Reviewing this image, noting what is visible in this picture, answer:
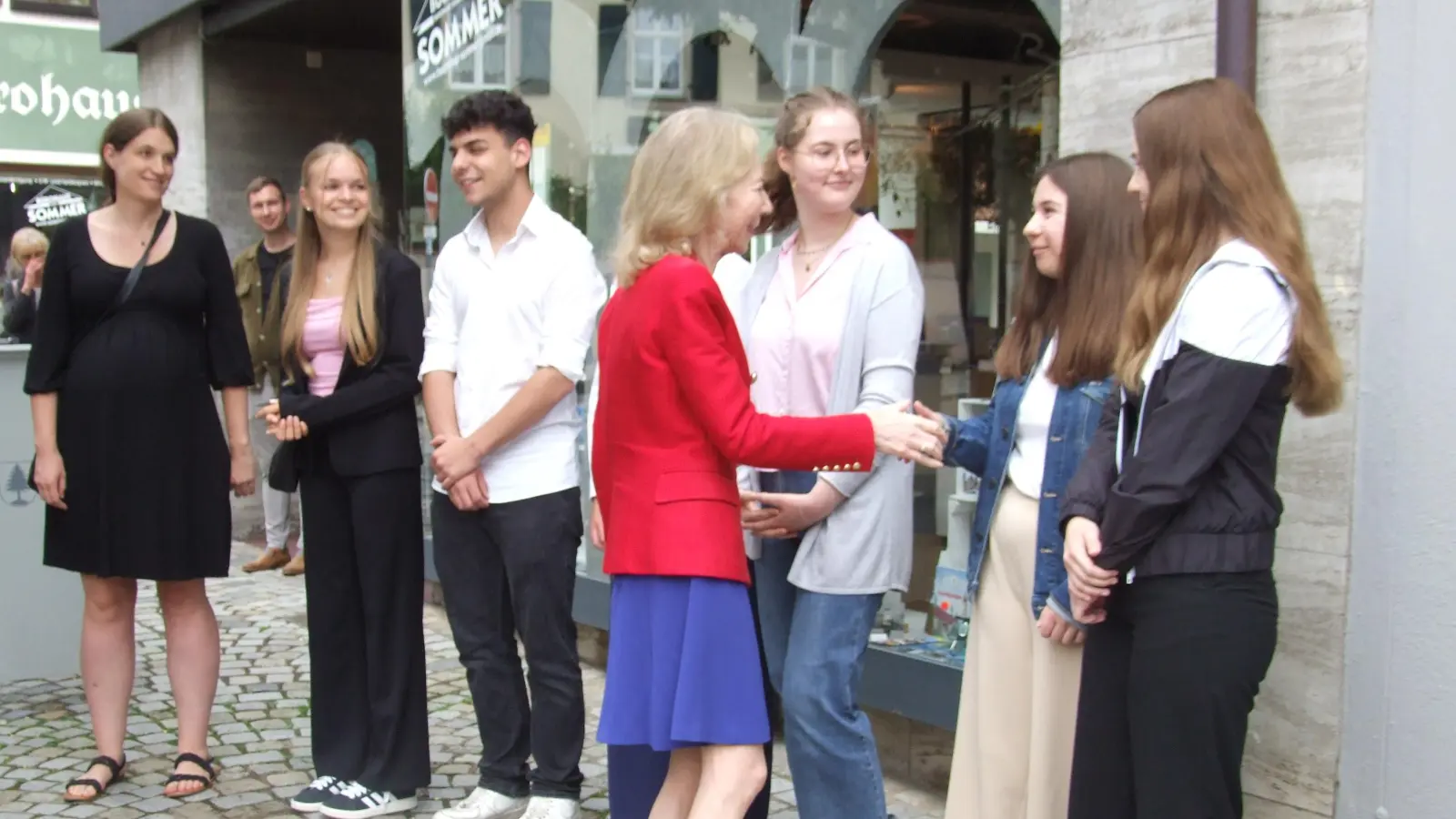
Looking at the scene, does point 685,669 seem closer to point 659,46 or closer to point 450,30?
point 659,46

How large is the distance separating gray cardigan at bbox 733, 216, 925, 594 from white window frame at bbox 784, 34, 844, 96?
184 cm

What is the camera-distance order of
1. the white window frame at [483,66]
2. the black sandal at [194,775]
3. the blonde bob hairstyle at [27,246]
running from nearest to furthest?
the black sandal at [194,775]
the white window frame at [483,66]
the blonde bob hairstyle at [27,246]

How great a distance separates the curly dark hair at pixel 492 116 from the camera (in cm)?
430

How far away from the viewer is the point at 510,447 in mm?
4363

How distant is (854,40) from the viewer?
17.4 feet

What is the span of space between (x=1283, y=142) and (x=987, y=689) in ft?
4.64

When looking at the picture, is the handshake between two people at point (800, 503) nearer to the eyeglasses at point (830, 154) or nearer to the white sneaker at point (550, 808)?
the eyeglasses at point (830, 154)

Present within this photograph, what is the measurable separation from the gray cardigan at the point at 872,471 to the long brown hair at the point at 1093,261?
0.44 metres

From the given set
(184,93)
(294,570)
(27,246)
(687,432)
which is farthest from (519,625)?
(184,93)

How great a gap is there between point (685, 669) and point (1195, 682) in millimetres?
967

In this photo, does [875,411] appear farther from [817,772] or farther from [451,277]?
[451,277]

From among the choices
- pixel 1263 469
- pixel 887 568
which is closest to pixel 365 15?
pixel 887 568

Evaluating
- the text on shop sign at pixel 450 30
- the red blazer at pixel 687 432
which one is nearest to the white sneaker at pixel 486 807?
the red blazer at pixel 687 432

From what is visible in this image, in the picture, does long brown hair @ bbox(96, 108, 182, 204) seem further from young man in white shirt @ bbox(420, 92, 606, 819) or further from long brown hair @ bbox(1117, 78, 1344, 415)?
long brown hair @ bbox(1117, 78, 1344, 415)
